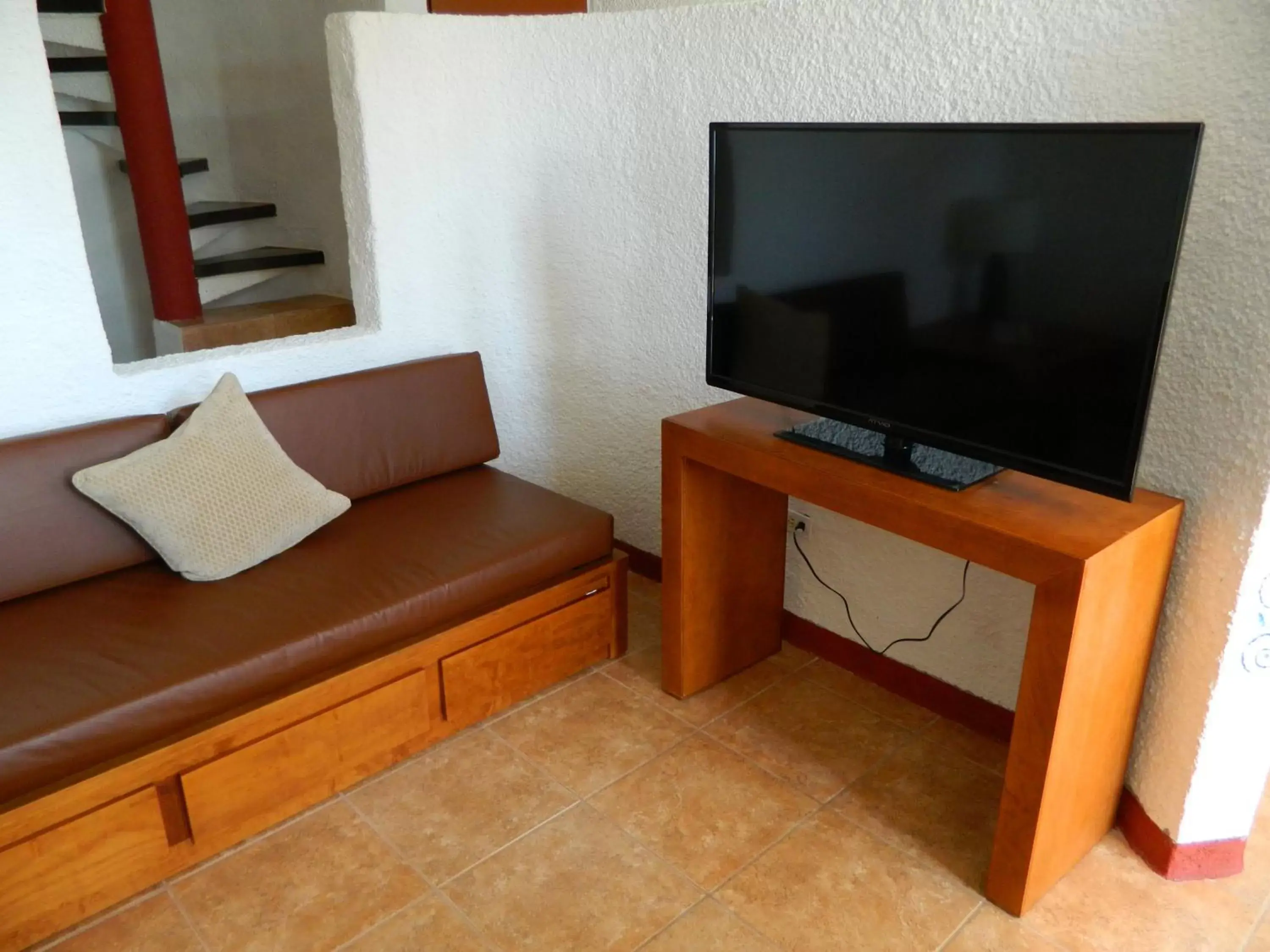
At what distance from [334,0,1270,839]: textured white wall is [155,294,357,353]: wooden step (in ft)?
2.34

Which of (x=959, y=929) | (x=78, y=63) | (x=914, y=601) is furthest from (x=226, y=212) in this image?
(x=959, y=929)

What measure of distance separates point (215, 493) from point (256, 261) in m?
2.20

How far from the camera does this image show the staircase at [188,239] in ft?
11.4

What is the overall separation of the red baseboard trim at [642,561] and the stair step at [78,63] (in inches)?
111

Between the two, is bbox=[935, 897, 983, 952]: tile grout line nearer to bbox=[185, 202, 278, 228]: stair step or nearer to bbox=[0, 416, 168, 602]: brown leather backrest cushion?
bbox=[0, 416, 168, 602]: brown leather backrest cushion

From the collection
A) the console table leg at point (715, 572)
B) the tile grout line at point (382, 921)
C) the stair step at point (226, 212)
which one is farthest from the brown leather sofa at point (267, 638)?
the stair step at point (226, 212)

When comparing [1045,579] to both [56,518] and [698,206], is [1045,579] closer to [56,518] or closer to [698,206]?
[698,206]

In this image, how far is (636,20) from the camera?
2.66 m

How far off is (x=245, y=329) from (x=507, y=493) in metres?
1.45

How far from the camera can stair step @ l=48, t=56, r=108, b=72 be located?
12.3 ft

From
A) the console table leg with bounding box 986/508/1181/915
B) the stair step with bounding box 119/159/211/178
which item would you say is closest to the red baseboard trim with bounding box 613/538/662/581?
the console table leg with bounding box 986/508/1181/915

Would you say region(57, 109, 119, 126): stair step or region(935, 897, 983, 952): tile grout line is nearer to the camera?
region(935, 897, 983, 952): tile grout line

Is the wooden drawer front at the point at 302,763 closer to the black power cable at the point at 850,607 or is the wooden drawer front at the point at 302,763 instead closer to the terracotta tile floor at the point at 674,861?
the terracotta tile floor at the point at 674,861

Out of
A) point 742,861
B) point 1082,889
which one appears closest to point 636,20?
point 742,861
